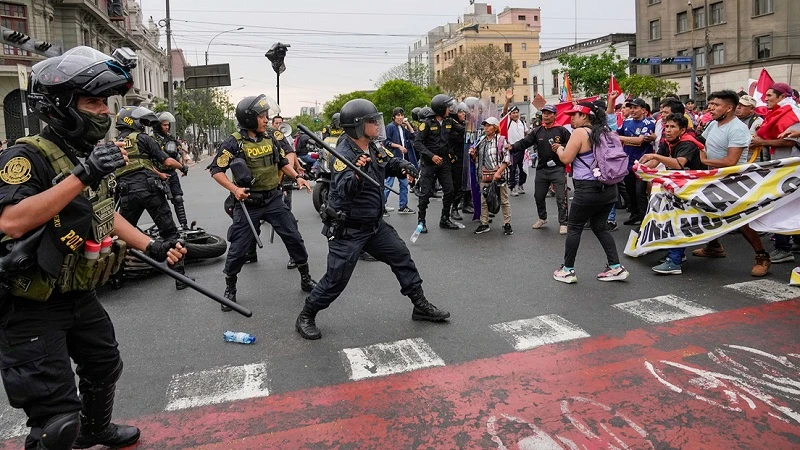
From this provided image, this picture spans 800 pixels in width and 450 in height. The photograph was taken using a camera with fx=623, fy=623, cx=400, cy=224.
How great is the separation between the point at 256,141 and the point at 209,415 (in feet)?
10.7

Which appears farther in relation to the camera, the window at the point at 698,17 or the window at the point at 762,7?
the window at the point at 698,17

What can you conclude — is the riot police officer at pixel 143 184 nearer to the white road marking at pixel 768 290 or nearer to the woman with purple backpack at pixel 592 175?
the woman with purple backpack at pixel 592 175

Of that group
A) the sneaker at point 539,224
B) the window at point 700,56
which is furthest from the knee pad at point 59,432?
the window at point 700,56

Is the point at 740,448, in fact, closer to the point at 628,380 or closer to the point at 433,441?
the point at 628,380

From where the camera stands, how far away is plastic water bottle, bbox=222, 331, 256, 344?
5.07 metres

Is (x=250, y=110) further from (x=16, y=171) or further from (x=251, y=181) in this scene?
(x=16, y=171)

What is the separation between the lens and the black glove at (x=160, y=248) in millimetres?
3207

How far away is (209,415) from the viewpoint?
3795 millimetres

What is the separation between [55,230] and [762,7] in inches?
1921

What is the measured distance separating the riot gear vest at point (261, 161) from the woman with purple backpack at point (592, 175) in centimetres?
296

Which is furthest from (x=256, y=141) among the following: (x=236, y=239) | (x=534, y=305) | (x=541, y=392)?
(x=541, y=392)

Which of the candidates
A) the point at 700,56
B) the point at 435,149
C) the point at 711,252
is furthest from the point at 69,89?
the point at 700,56

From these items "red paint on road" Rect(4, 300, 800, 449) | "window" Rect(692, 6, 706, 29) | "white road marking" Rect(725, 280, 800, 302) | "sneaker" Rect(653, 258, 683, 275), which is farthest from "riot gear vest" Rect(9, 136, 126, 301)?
"window" Rect(692, 6, 706, 29)

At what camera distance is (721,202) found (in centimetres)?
654
